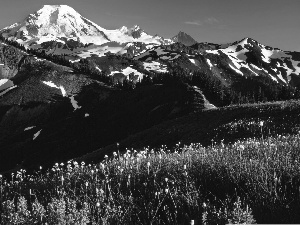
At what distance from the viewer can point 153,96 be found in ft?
442

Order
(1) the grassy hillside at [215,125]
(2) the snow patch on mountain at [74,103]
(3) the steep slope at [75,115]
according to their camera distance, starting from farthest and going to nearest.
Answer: (2) the snow patch on mountain at [74,103] < (3) the steep slope at [75,115] < (1) the grassy hillside at [215,125]

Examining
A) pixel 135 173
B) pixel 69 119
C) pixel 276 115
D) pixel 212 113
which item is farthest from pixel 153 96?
pixel 135 173

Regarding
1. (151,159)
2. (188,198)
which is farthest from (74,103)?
(188,198)

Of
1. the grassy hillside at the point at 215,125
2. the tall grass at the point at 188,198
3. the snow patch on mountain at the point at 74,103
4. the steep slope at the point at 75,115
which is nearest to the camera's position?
the tall grass at the point at 188,198

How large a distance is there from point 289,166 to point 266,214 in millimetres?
1577

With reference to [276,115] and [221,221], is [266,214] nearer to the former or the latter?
[221,221]

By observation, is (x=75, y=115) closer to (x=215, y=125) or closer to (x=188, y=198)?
(x=215, y=125)

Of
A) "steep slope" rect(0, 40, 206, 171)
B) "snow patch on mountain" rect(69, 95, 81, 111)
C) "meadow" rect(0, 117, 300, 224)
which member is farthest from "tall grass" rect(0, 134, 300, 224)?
"snow patch on mountain" rect(69, 95, 81, 111)

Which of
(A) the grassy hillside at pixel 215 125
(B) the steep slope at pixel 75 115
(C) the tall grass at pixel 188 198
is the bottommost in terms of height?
(C) the tall grass at pixel 188 198

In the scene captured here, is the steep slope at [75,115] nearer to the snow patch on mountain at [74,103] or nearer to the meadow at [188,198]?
the snow patch on mountain at [74,103]

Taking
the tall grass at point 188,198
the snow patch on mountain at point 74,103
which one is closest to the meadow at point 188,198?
the tall grass at point 188,198

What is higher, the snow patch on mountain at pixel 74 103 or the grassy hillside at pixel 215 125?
the snow patch on mountain at pixel 74 103

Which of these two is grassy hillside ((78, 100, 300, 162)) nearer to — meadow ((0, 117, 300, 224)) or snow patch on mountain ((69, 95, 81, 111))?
meadow ((0, 117, 300, 224))

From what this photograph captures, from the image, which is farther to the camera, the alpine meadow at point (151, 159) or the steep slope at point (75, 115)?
the steep slope at point (75, 115)
